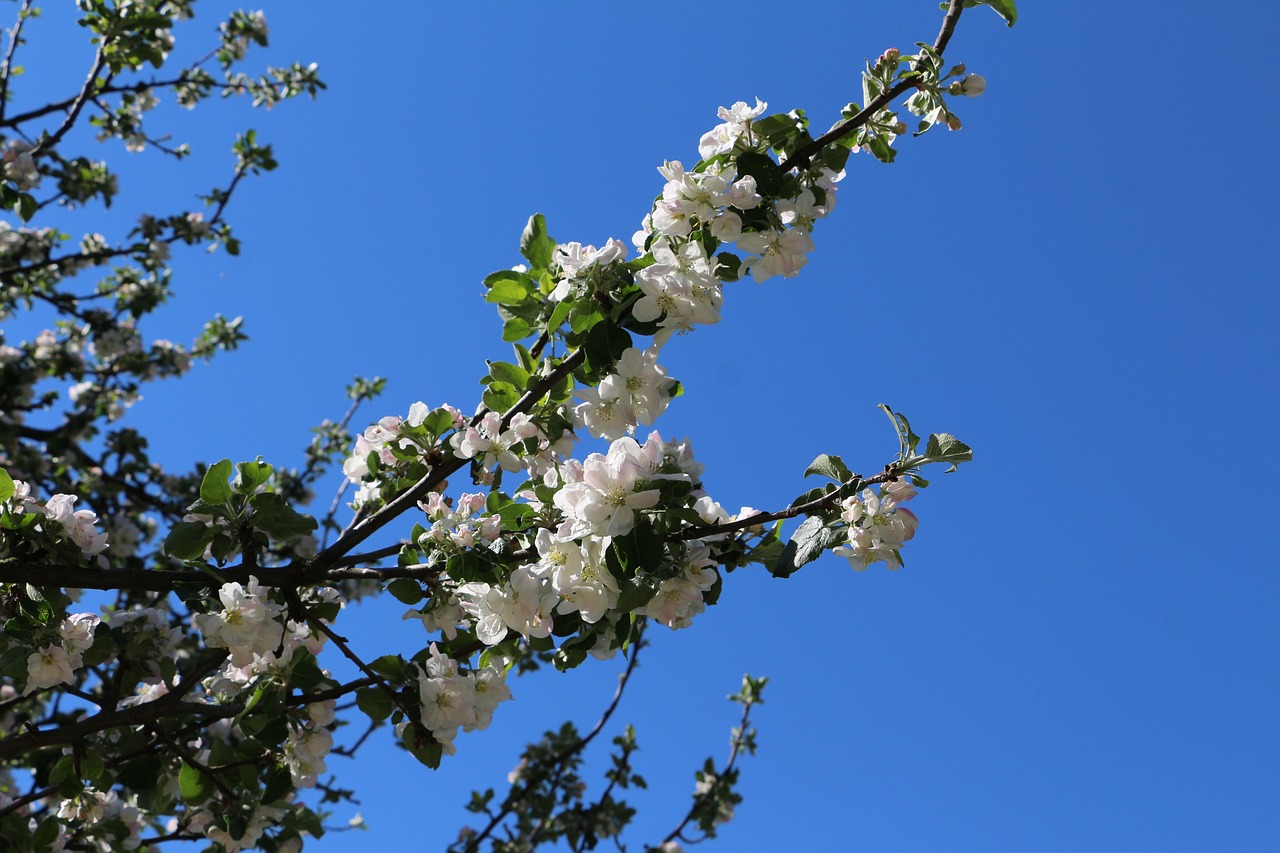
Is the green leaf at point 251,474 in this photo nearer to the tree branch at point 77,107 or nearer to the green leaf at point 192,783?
the green leaf at point 192,783

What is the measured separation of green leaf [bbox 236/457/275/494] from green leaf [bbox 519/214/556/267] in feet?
2.57

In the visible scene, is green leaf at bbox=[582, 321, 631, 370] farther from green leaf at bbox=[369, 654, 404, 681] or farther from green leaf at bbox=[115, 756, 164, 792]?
green leaf at bbox=[115, 756, 164, 792]

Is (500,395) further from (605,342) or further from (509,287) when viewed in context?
(605,342)

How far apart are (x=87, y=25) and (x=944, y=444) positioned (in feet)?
17.0

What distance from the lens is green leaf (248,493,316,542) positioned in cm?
231

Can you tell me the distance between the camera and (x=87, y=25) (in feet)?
16.7

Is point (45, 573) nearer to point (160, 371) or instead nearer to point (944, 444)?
point (944, 444)

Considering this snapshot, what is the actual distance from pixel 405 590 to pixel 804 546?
0.98 metres

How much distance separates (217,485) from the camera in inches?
87.7

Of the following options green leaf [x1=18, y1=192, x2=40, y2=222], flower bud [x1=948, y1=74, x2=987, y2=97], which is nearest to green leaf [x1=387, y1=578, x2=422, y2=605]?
flower bud [x1=948, y1=74, x2=987, y2=97]

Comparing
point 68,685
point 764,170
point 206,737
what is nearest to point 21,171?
point 206,737

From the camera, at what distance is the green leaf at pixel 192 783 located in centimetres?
268

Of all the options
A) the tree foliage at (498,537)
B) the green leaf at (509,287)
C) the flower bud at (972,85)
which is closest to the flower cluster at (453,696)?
the tree foliage at (498,537)

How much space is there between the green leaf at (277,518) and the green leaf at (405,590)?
9.3 inches
